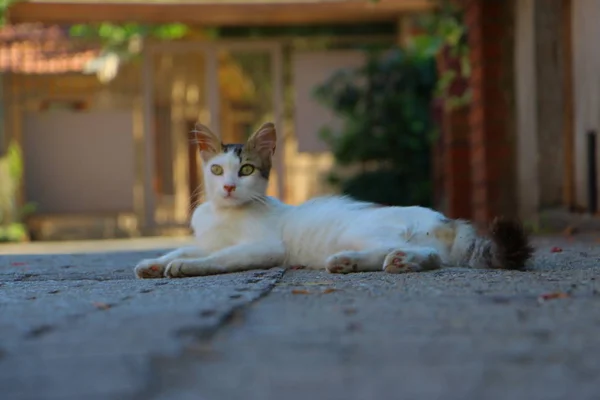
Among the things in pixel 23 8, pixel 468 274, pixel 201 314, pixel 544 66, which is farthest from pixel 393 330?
pixel 23 8

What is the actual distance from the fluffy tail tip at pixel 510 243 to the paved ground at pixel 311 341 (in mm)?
244

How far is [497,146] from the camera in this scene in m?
6.76

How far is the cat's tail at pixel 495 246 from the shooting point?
297cm

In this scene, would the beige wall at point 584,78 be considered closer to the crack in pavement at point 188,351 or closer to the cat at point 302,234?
the cat at point 302,234

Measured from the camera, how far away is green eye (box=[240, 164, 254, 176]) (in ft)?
12.0

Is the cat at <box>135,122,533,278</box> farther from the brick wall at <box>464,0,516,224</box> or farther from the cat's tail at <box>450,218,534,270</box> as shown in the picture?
the brick wall at <box>464,0,516,224</box>

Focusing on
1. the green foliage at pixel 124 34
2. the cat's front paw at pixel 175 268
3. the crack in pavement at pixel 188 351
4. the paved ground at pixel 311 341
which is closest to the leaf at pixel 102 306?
the paved ground at pixel 311 341

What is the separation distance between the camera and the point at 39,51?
12.0m

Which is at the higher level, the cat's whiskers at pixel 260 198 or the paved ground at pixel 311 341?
the cat's whiskers at pixel 260 198

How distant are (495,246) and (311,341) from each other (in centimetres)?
149

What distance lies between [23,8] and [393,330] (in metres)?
9.14

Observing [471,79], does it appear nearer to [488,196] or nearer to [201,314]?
[488,196]

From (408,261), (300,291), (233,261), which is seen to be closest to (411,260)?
(408,261)

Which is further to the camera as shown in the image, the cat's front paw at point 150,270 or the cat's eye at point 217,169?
the cat's eye at point 217,169
